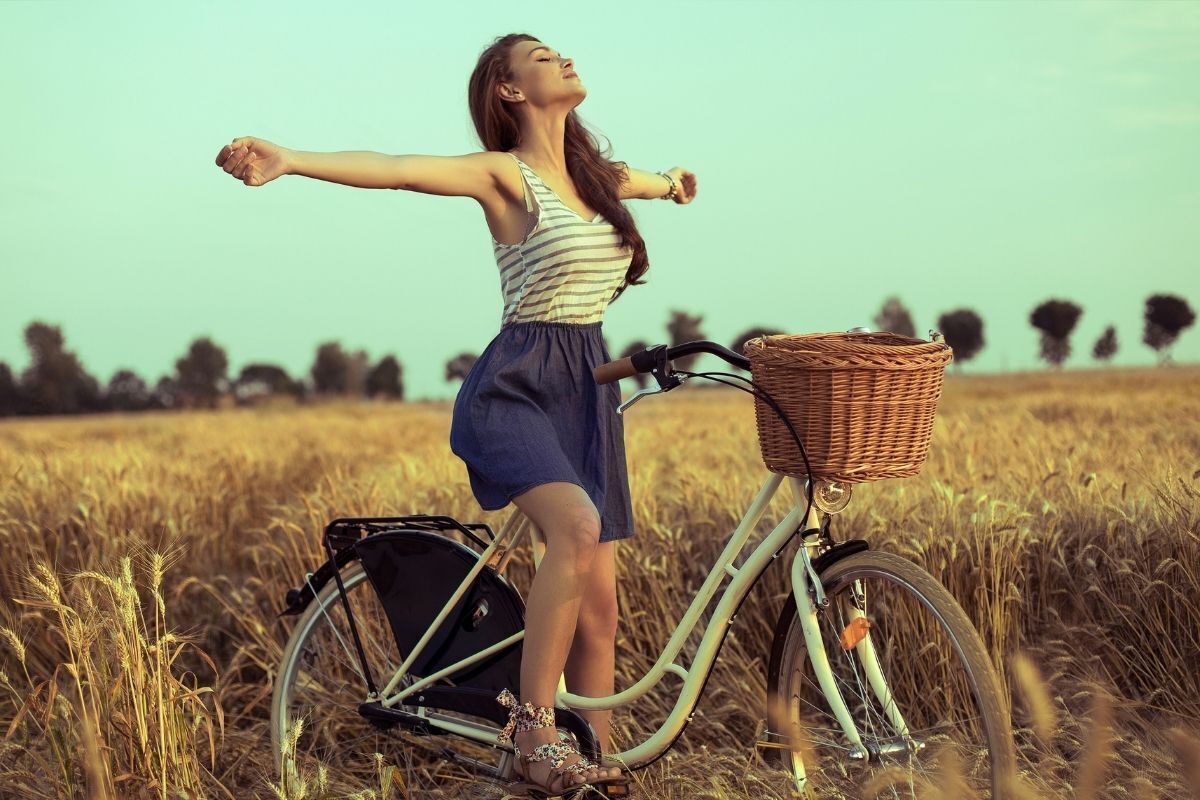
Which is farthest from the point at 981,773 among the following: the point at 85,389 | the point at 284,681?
the point at 85,389

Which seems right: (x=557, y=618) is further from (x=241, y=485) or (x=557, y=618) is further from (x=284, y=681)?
(x=241, y=485)

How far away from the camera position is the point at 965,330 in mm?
69812

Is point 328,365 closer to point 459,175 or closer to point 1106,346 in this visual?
point 1106,346

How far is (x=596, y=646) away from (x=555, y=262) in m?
1.13

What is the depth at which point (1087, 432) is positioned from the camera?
321 inches

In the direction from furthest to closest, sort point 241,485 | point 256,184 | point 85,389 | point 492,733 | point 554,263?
point 85,389 → point 241,485 → point 492,733 → point 554,263 → point 256,184

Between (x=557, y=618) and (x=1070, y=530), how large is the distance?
2531 mm

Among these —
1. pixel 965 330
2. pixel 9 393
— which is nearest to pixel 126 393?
pixel 9 393

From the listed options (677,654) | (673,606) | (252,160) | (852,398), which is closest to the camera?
(852,398)

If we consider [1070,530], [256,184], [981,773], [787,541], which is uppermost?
[256,184]

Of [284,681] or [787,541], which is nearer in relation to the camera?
[787,541]

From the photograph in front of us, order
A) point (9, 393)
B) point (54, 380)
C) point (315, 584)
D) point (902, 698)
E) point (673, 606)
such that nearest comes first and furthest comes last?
point (315, 584) < point (902, 698) < point (673, 606) < point (9, 393) < point (54, 380)

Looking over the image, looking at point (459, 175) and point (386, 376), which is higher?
point (459, 175)

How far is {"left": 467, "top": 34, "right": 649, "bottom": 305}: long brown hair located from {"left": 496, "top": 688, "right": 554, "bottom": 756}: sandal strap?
118 centimetres
